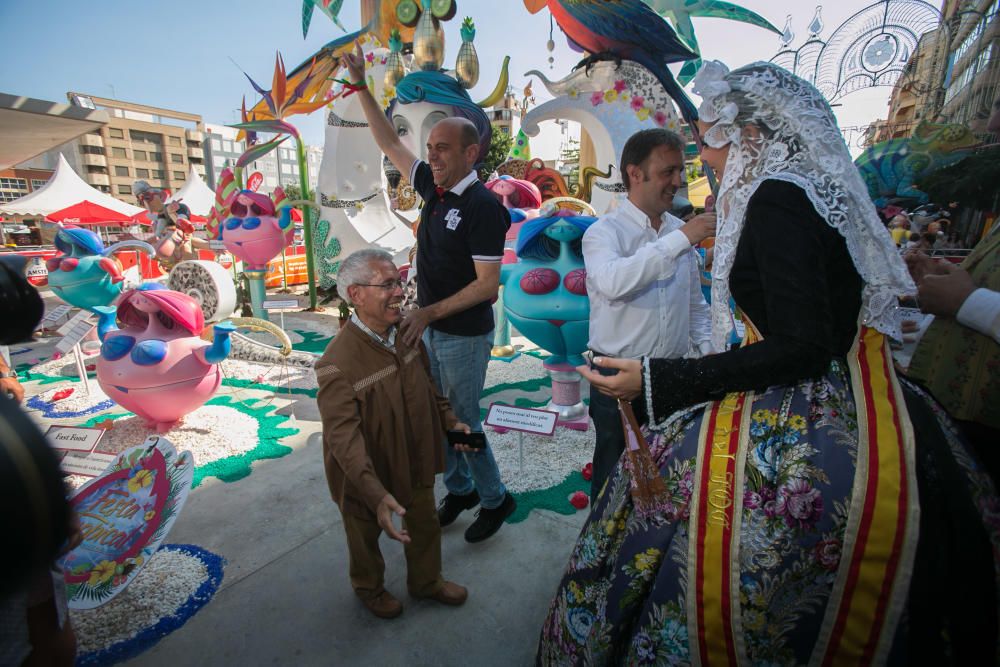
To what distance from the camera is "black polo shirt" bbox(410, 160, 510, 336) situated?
2066 millimetres

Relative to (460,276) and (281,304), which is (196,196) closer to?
(281,304)

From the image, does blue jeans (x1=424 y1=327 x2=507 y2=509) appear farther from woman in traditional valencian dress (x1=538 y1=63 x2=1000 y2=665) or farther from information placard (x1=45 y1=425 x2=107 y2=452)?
information placard (x1=45 y1=425 x2=107 y2=452)

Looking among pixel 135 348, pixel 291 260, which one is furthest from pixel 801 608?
pixel 291 260

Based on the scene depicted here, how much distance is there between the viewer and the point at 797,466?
3.36 ft

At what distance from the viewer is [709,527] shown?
3.51 feet

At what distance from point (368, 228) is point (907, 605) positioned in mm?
8495

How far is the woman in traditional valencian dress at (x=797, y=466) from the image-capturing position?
3.22 ft

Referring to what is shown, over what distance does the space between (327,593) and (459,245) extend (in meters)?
1.55

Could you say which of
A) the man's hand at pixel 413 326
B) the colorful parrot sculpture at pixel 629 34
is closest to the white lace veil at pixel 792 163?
the man's hand at pixel 413 326

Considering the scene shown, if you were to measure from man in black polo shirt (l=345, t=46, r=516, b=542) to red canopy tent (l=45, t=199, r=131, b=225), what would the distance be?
55.8 feet

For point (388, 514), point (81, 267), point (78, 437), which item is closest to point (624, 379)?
point (388, 514)

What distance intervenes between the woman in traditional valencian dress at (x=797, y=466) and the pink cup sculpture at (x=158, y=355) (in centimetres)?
307

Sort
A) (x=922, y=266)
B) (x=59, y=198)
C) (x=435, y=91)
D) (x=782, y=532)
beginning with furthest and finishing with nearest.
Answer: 1. (x=59, y=198)
2. (x=435, y=91)
3. (x=922, y=266)
4. (x=782, y=532)

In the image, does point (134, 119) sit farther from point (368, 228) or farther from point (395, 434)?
point (395, 434)
